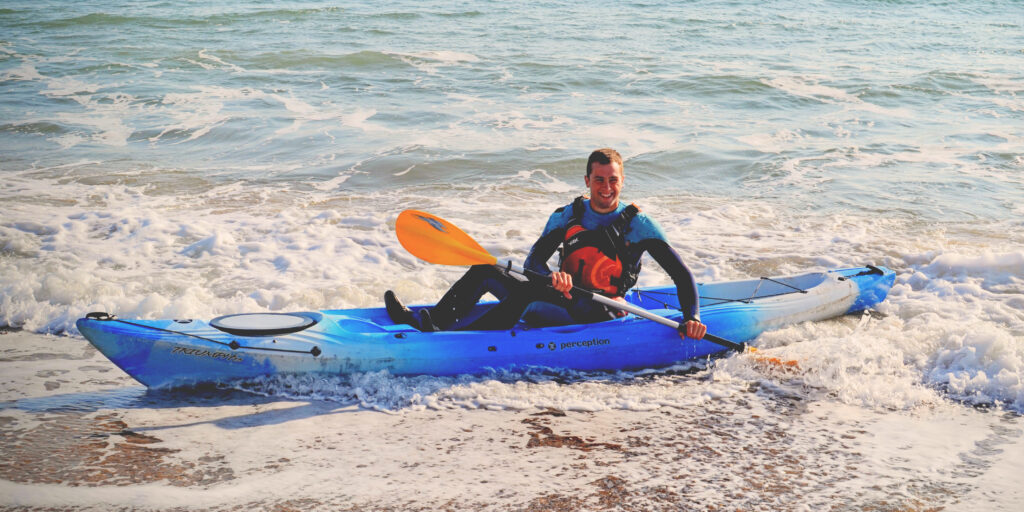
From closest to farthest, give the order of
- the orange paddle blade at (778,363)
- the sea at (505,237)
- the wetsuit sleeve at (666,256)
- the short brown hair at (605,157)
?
the sea at (505,237)
the short brown hair at (605,157)
the wetsuit sleeve at (666,256)
the orange paddle blade at (778,363)

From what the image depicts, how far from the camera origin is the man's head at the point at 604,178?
12.6 feet

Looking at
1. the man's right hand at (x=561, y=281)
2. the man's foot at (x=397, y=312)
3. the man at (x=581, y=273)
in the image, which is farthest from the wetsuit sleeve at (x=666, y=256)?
the man's foot at (x=397, y=312)

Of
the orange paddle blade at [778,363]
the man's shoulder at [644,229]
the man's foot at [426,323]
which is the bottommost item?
the orange paddle blade at [778,363]

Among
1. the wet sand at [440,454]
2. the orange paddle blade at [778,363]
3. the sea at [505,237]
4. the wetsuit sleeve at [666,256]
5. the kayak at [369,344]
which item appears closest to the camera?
the wet sand at [440,454]

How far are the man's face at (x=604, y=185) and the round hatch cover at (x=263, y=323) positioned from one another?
1.44 metres

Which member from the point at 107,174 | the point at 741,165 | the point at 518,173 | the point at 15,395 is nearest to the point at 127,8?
the point at 107,174

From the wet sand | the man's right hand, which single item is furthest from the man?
the wet sand

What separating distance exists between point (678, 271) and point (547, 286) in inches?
24.1

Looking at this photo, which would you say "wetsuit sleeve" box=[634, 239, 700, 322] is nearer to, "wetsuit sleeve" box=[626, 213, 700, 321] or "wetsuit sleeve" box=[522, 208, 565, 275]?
"wetsuit sleeve" box=[626, 213, 700, 321]

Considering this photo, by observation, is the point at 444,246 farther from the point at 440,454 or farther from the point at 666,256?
the point at 440,454

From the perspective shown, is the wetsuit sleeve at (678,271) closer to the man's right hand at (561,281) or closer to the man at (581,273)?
the man at (581,273)

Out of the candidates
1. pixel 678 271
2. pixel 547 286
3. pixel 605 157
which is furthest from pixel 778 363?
pixel 605 157

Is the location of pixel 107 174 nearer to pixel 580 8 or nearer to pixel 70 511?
pixel 70 511

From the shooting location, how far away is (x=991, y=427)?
11.5 ft
